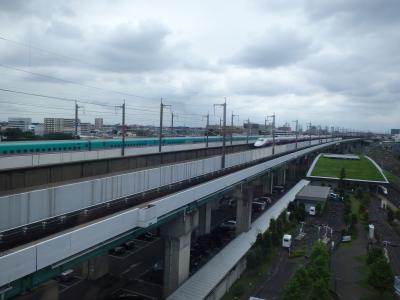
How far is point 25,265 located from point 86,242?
6.66 feet

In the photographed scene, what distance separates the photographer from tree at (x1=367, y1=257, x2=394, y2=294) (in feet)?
51.9

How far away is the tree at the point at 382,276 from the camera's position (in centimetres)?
1582

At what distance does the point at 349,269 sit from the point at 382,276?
181 inches

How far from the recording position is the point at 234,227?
93.6 ft

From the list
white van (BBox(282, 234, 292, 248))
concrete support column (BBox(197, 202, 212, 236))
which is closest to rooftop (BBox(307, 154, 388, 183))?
white van (BBox(282, 234, 292, 248))

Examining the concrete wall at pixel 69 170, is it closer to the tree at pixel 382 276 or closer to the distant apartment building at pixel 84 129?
the tree at pixel 382 276

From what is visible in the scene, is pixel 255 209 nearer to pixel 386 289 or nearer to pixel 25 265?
pixel 386 289

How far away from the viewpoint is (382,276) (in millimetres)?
15867

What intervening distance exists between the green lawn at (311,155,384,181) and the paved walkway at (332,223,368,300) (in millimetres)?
24091

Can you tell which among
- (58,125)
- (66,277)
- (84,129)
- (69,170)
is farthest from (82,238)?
(84,129)

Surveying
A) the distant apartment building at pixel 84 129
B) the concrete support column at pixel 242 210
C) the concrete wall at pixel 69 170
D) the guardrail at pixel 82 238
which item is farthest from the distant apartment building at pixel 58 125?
the guardrail at pixel 82 238

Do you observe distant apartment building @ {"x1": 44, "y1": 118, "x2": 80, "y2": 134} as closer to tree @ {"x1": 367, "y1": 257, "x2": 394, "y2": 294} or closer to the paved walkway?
the paved walkway

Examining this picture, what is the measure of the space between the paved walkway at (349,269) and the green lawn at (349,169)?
24.1m

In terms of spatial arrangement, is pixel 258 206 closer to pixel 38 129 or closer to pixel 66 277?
pixel 66 277
